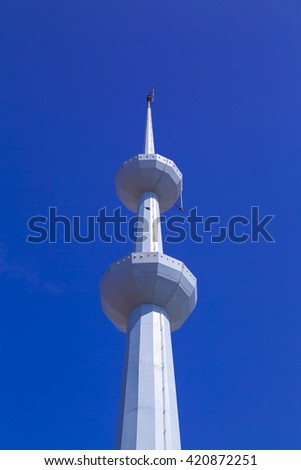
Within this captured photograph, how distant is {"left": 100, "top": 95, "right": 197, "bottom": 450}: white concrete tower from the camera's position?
21.2 m

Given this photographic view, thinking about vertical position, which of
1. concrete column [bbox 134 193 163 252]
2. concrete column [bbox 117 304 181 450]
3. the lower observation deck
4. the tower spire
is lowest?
concrete column [bbox 117 304 181 450]

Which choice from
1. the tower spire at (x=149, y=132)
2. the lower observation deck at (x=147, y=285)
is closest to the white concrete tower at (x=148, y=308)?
the lower observation deck at (x=147, y=285)

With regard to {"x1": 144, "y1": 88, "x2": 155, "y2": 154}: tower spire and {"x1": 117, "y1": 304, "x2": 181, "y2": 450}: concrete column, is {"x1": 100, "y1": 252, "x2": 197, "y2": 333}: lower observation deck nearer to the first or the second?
{"x1": 117, "y1": 304, "x2": 181, "y2": 450}: concrete column

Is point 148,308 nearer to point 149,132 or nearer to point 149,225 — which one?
point 149,225

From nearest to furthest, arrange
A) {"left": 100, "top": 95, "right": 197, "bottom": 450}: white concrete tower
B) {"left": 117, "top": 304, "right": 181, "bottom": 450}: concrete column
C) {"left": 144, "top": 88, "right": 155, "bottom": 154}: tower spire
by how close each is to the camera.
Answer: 1. {"left": 117, "top": 304, "right": 181, "bottom": 450}: concrete column
2. {"left": 100, "top": 95, "right": 197, "bottom": 450}: white concrete tower
3. {"left": 144, "top": 88, "right": 155, "bottom": 154}: tower spire

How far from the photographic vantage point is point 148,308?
25875mm

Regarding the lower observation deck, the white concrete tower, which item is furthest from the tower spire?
the lower observation deck

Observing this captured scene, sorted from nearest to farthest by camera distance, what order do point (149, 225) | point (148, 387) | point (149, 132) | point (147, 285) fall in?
1. point (148, 387)
2. point (147, 285)
3. point (149, 225)
4. point (149, 132)

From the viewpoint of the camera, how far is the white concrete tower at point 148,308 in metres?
21.2

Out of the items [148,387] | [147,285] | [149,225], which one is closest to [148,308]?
[147,285]

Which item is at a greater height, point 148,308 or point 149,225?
point 149,225

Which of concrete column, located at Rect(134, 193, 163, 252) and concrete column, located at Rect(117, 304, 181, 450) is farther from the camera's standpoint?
concrete column, located at Rect(134, 193, 163, 252)

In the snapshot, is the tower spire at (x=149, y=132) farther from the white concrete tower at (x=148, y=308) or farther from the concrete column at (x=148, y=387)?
the concrete column at (x=148, y=387)
